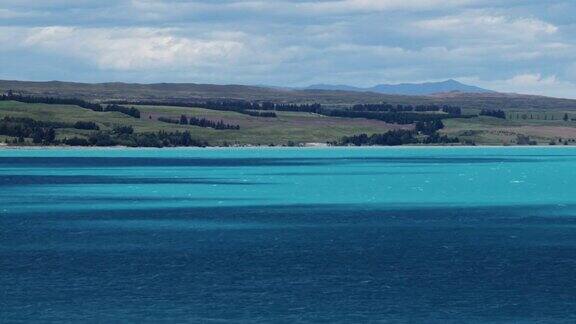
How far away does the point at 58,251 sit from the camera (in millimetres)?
54938

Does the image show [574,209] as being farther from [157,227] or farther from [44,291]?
[44,291]

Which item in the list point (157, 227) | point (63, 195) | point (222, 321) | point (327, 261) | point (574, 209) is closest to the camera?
point (222, 321)

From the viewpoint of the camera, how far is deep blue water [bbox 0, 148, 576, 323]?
40.6 metres

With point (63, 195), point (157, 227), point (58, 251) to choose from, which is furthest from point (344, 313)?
point (63, 195)

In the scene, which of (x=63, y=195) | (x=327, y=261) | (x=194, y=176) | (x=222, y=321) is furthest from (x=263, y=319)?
(x=194, y=176)

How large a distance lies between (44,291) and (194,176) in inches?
3282

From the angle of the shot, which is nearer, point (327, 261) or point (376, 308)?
point (376, 308)

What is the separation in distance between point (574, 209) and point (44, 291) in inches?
1744

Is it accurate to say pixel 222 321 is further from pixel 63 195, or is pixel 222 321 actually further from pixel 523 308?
pixel 63 195

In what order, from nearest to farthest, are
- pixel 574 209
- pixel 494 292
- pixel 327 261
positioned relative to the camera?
pixel 494 292 → pixel 327 261 → pixel 574 209

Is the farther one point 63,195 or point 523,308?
point 63,195

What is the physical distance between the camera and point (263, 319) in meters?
38.8

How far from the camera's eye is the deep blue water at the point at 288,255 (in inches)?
1599

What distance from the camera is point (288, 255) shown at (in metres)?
53.3
